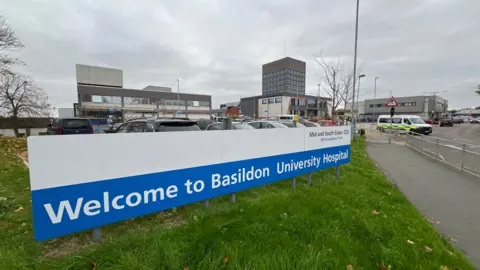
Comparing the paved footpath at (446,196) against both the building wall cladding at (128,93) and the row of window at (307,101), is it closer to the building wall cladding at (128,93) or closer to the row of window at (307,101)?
the building wall cladding at (128,93)

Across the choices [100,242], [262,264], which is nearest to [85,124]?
[100,242]

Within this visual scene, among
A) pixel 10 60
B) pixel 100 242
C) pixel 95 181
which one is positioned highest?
pixel 10 60

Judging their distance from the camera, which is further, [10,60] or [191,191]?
[10,60]

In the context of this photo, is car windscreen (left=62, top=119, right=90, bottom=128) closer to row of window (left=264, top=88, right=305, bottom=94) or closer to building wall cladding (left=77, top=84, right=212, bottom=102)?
building wall cladding (left=77, top=84, right=212, bottom=102)

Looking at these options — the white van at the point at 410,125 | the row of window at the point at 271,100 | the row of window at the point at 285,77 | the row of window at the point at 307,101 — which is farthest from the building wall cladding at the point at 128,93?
the white van at the point at 410,125

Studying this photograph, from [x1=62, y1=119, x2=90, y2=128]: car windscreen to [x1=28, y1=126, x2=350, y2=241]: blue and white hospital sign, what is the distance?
524 inches

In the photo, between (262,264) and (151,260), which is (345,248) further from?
(151,260)

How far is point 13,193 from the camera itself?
433cm

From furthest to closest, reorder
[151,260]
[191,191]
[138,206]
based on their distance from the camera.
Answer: [191,191] < [138,206] < [151,260]

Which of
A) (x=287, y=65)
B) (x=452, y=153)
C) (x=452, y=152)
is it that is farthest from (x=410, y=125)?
(x=287, y=65)

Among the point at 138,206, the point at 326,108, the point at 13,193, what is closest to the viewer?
the point at 138,206

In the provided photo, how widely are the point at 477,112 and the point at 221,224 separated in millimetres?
150233

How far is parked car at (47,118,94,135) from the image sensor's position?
12.1 metres

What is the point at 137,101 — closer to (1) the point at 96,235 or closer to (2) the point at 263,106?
(2) the point at 263,106
